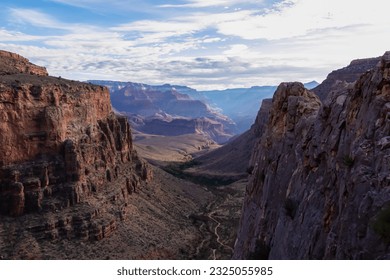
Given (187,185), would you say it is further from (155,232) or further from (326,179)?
(326,179)

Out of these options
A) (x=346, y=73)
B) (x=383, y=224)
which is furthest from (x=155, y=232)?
(x=346, y=73)

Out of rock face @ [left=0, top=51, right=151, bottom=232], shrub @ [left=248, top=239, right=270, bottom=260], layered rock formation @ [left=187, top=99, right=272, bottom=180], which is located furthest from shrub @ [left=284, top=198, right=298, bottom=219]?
layered rock formation @ [left=187, top=99, right=272, bottom=180]

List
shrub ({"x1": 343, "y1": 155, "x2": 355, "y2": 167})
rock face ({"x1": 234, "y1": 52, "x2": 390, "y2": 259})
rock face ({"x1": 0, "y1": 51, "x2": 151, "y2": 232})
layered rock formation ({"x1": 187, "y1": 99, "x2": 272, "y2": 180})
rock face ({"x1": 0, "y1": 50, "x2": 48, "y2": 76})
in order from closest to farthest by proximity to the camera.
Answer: rock face ({"x1": 234, "y1": 52, "x2": 390, "y2": 259}), shrub ({"x1": 343, "y1": 155, "x2": 355, "y2": 167}), rock face ({"x1": 0, "y1": 51, "x2": 151, "y2": 232}), rock face ({"x1": 0, "y1": 50, "x2": 48, "y2": 76}), layered rock formation ({"x1": 187, "y1": 99, "x2": 272, "y2": 180})

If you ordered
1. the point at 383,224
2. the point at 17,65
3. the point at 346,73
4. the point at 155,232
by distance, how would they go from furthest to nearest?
the point at 346,73 → the point at 17,65 → the point at 155,232 → the point at 383,224

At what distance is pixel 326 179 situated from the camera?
67.0ft

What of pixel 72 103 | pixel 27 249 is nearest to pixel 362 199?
pixel 27 249

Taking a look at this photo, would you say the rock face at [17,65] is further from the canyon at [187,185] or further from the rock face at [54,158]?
the rock face at [54,158]

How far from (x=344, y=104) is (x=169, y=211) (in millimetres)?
49895

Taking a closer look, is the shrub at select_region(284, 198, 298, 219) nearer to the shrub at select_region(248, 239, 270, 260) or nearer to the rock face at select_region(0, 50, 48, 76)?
the shrub at select_region(248, 239, 270, 260)

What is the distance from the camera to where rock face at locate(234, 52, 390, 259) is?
1544cm

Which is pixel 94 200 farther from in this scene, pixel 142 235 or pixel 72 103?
pixel 72 103

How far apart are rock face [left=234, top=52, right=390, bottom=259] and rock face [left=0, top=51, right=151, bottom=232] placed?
2480cm

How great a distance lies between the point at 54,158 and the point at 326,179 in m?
37.4

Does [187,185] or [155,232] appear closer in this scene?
[155,232]
